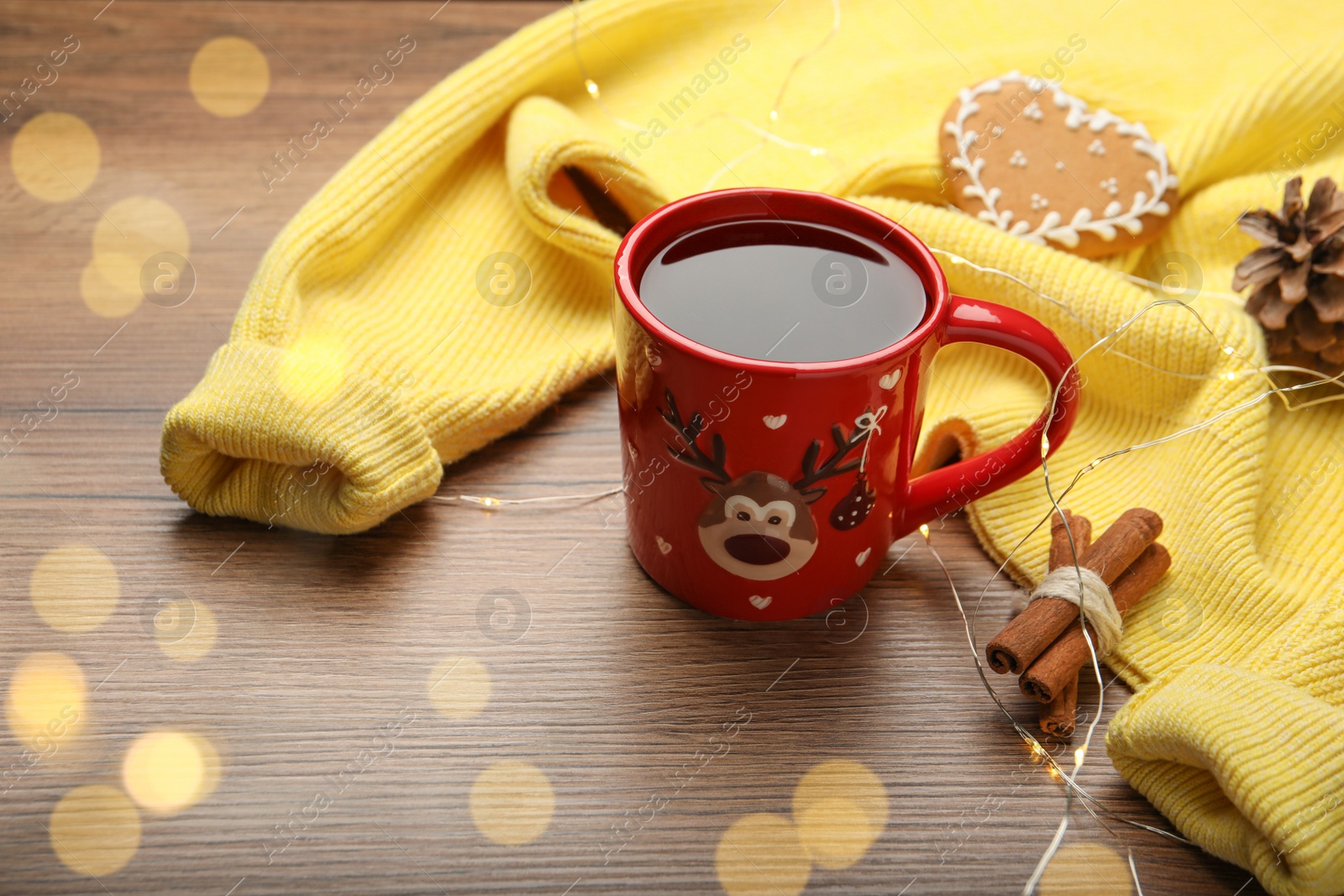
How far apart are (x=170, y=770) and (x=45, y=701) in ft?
0.29

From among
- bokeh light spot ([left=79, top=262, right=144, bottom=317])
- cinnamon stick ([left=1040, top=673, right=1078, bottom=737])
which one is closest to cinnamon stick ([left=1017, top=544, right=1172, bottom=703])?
cinnamon stick ([left=1040, top=673, right=1078, bottom=737])

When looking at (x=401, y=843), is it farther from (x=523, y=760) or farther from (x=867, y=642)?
(x=867, y=642)

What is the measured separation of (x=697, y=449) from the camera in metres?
0.55

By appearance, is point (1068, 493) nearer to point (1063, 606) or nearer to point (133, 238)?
point (1063, 606)

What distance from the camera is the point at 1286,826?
469 mm

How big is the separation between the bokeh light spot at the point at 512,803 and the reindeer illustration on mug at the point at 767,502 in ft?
0.50

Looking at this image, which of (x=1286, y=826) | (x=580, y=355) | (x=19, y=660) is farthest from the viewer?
(x=580, y=355)

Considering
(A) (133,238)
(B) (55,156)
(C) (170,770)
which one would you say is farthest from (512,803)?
(B) (55,156)

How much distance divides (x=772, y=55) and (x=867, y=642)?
0.58 m

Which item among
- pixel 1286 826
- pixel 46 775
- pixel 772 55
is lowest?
pixel 46 775

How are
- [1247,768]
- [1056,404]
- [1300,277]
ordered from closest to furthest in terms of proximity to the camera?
[1247,768] → [1056,404] → [1300,277]

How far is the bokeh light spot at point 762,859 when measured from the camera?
50 centimetres

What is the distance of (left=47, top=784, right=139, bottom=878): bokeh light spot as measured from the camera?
494 mm

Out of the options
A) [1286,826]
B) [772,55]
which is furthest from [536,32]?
[1286,826]
